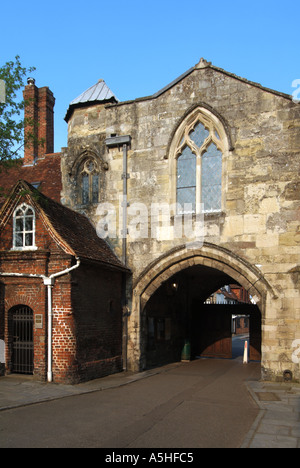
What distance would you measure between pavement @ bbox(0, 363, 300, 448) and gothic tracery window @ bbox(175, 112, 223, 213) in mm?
5501

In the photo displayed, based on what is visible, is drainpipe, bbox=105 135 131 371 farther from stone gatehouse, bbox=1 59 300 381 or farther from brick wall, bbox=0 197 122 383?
brick wall, bbox=0 197 122 383

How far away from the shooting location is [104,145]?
15984 mm

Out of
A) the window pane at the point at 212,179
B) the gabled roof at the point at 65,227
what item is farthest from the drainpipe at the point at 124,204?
the window pane at the point at 212,179

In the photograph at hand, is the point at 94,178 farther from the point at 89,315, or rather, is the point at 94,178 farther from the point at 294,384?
the point at 294,384

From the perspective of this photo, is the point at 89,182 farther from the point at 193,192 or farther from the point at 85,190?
the point at 193,192

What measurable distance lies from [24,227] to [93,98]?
5961 millimetres

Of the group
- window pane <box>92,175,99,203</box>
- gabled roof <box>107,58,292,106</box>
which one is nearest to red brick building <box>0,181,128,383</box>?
window pane <box>92,175,99,203</box>

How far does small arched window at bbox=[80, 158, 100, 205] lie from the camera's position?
16109 millimetres

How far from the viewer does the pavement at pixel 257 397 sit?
7.01 m

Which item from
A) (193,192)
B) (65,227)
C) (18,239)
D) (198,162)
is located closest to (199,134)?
(198,162)

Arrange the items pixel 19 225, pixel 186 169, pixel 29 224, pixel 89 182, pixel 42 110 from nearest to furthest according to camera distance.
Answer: pixel 29 224 → pixel 19 225 → pixel 186 169 → pixel 89 182 → pixel 42 110

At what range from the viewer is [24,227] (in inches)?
517

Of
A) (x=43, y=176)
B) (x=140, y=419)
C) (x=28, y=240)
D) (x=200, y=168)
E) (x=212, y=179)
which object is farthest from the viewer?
(x=43, y=176)
